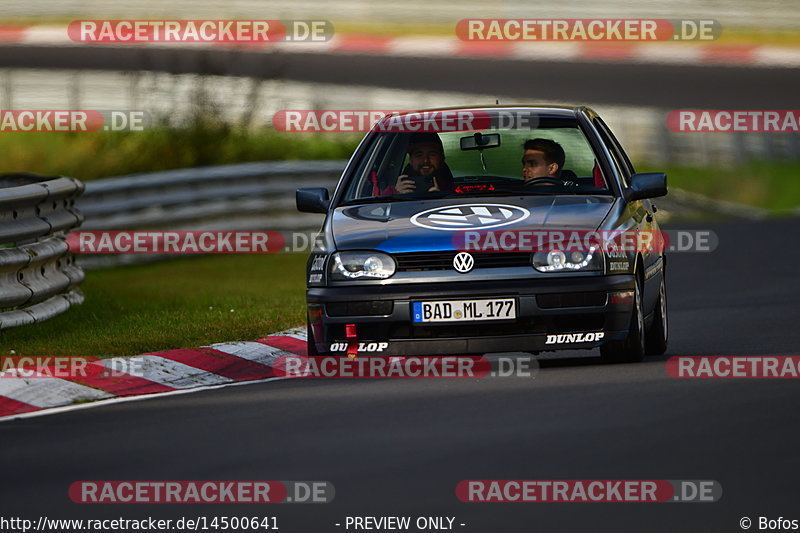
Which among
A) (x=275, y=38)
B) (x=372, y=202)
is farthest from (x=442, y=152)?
(x=275, y=38)

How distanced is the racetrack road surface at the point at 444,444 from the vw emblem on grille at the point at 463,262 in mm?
594

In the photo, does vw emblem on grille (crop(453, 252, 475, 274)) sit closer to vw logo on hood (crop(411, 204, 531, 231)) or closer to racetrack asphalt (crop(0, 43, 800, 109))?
vw logo on hood (crop(411, 204, 531, 231))

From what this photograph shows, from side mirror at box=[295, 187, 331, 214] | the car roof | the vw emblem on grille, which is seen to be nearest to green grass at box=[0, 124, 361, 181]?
the car roof

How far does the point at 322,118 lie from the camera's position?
26141mm

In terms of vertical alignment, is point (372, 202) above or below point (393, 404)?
above

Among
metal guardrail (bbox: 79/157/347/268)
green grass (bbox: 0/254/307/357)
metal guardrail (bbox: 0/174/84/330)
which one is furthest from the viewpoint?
metal guardrail (bbox: 79/157/347/268)

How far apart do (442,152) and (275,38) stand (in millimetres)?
23045

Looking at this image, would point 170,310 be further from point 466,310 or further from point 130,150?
point 130,150

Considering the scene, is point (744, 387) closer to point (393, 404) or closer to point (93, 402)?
point (393, 404)

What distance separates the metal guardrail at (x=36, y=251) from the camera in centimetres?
1221

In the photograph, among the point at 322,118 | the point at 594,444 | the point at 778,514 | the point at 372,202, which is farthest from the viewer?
the point at 322,118

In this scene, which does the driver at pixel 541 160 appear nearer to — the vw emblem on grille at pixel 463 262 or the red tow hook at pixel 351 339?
the vw emblem on grille at pixel 463 262

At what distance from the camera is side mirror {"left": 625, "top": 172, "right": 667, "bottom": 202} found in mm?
10859

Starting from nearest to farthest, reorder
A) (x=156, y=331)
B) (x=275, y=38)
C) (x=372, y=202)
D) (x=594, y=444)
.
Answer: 1. (x=594, y=444)
2. (x=372, y=202)
3. (x=156, y=331)
4. (x=275, y=38)
